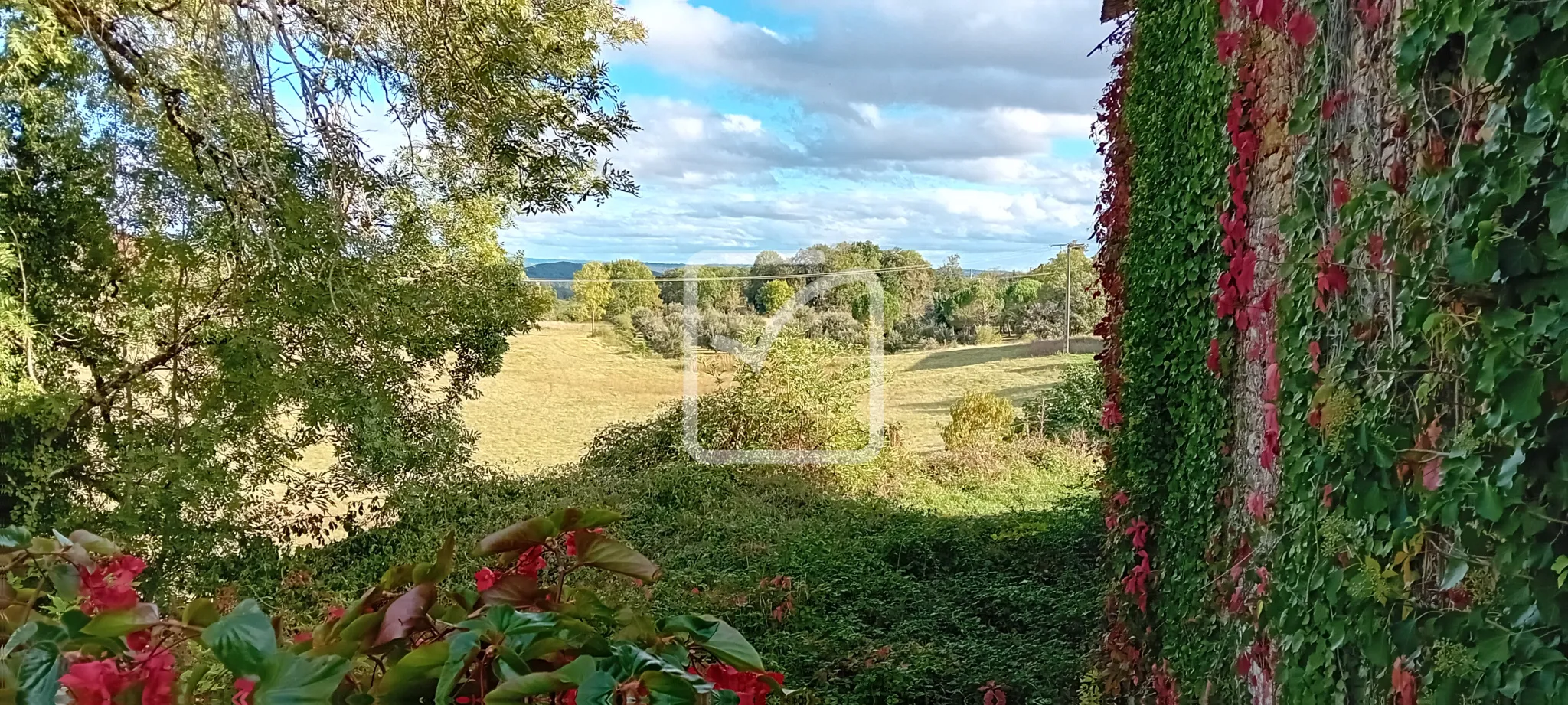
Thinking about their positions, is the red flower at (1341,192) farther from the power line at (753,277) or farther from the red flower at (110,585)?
the power line at (753,277)

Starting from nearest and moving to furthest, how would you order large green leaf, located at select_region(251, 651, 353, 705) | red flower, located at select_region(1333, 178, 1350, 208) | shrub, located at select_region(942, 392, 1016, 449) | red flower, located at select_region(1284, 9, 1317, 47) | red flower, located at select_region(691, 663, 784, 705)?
large green leaf, located at select_region(251, 651, 353, 705), red flower, located at select_region(691, 663, 784, 705), red flower, located at select_region(1333, 178, 1350, 208), red flower, located at select_region(1284, 9, 1317, 47), shrub, located at select_region(942, 392, 1016, 449)

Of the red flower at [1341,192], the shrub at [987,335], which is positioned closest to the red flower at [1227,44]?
the red flower at [1341,192]

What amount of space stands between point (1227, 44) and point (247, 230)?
339cm

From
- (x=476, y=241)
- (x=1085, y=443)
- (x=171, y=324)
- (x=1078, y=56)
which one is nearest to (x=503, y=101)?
(x=476, y=241)

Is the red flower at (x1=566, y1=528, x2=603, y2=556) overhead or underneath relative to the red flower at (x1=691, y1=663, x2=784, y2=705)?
overhead

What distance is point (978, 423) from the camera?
19.4 ft

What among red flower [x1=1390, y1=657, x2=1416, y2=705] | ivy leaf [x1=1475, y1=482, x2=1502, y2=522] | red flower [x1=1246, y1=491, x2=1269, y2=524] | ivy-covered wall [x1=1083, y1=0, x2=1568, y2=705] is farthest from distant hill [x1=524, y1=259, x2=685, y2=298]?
ivy leaf [x1=1475, y1=482, x2=1502, y2=522]

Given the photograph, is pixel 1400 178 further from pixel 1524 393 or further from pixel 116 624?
pixel 116 624

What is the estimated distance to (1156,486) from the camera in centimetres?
216

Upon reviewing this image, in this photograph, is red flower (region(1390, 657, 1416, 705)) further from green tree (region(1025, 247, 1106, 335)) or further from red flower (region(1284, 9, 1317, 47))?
green tree (region(1025, 247, 1106, 335))

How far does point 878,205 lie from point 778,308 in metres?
0.94

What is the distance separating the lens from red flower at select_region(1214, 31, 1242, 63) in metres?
1.59

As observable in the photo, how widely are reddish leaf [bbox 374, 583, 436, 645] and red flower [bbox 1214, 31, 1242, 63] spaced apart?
164 centimetres

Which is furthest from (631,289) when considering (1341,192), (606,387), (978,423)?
(1341,192)
